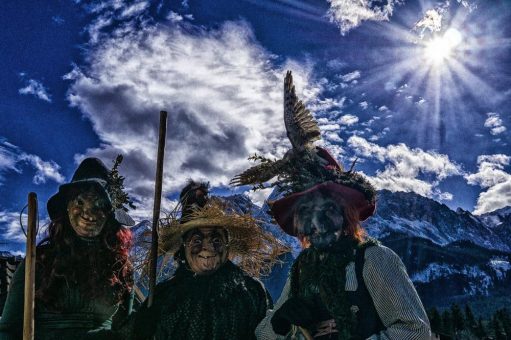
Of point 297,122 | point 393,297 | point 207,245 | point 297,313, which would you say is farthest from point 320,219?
point 207,245

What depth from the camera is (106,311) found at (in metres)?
5.13

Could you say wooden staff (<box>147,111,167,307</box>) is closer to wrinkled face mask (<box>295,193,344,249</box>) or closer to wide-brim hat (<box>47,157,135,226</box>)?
wide-brim hat (<box>47,157,135,226</box>)

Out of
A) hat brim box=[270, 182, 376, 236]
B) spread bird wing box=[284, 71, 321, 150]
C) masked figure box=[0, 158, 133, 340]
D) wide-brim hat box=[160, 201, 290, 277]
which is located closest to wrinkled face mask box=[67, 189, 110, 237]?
masked figure box=[0, 158, 133, 340]

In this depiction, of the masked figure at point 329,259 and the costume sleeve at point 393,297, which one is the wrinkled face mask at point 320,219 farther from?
the costume sleeve at point 393,297

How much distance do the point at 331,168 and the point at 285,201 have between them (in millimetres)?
551

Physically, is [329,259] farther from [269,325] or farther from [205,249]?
[205,249]

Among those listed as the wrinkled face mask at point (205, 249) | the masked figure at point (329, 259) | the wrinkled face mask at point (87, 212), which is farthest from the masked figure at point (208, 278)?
the wrinkled face mask at point (87, 212)

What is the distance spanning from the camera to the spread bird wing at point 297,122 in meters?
4.71

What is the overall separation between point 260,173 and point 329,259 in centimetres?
121

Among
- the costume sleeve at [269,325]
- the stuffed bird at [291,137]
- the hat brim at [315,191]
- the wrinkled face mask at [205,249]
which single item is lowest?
the costume sleeve at [269,325]

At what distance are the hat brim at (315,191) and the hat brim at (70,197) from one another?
188 centimetres

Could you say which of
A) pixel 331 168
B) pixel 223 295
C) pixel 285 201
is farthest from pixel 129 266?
pixel 331 168

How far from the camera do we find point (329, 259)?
3988 mm

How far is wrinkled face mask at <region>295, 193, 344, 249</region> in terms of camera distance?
13.6 feet
